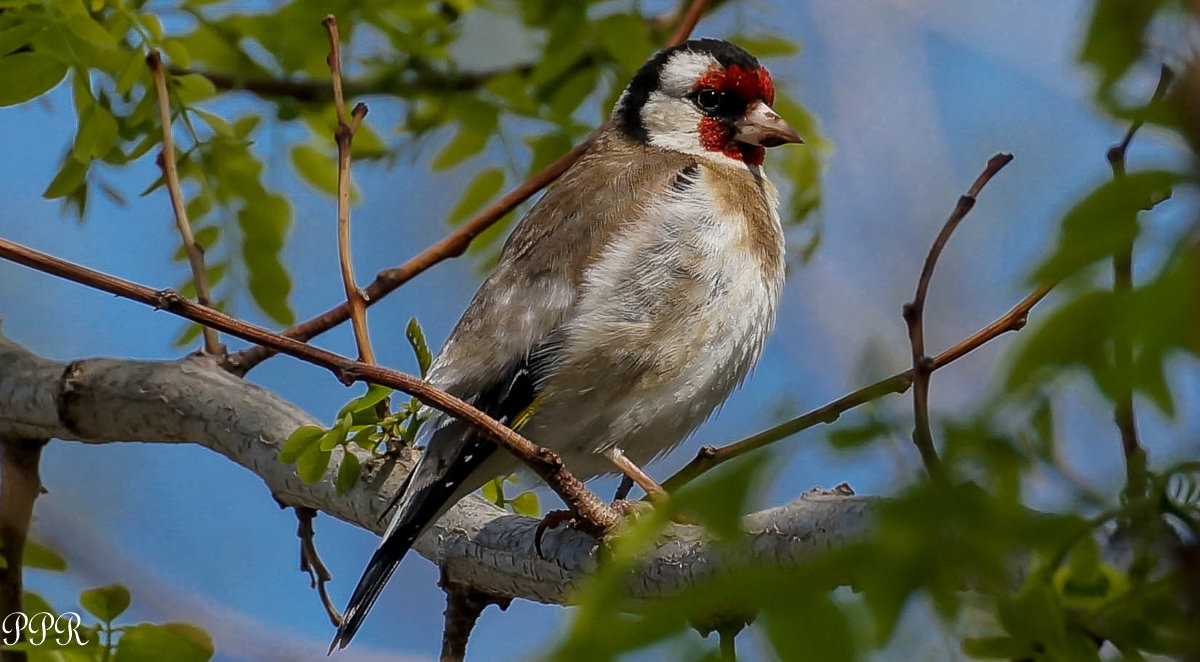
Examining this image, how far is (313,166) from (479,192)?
1.60 feet

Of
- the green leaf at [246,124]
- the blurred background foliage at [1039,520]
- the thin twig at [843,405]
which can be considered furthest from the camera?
the green leaf at [246,124]

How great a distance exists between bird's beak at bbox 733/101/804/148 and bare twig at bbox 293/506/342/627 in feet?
5.67

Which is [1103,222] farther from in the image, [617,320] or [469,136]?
[469,136]

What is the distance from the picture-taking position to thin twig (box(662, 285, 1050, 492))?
1.51 metres

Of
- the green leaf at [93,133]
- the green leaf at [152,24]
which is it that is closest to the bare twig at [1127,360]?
the green leaf at [93,133]

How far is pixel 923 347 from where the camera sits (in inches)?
69.2

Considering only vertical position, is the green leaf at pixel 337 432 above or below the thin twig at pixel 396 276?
below

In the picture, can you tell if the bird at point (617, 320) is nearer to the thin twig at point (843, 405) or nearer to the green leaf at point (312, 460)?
the green leaf at point (312, 460)

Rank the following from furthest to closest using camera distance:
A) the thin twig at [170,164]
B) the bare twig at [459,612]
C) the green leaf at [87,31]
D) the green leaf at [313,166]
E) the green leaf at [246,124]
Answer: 1. the green leaf at [313,166]
2. the green leaf at [246,124]
3. the thin twig at [170,164]
4. the bare twig at [459,612]
5. the green leaf at [87,31]

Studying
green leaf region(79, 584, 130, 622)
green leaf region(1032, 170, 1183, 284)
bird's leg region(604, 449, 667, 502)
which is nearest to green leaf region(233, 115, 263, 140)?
bird's leg region(604, 449, 667, 502)

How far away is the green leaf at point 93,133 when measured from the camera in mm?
3092

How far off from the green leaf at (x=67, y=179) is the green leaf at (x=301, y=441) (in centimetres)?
90

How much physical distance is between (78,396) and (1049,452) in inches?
108

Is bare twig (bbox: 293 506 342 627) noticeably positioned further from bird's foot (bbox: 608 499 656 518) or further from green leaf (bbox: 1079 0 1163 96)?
green leaf (bbox: 1079 0 1163 96)
